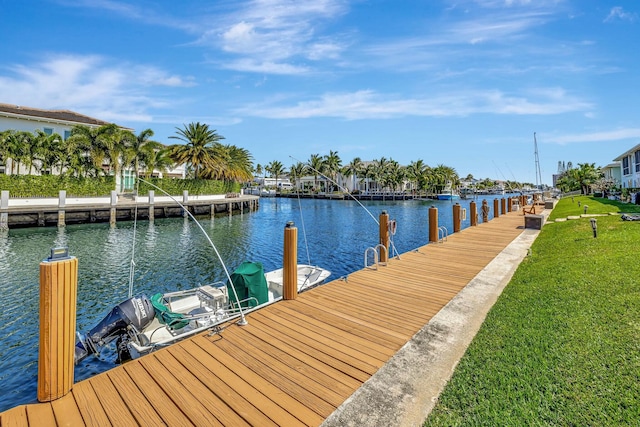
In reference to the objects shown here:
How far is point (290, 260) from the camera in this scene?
651cm

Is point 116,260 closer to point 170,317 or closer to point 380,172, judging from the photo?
point 170,317

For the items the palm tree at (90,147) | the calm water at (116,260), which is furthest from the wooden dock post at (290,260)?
the palm tree at (90,147)

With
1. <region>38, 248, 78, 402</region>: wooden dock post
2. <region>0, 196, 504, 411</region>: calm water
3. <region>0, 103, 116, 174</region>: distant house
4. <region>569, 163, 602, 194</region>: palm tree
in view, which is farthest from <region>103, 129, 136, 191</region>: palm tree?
<region>569, 163, 602, 194</region>: palm tree

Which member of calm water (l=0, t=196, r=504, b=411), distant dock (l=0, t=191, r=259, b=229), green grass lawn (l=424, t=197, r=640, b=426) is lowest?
calm water (l=0, t=196, r=504, b=411)

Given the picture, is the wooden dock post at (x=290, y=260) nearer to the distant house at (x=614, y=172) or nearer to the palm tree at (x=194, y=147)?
the palm tree at (x=194, y=147)

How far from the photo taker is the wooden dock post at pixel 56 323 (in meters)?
3.36

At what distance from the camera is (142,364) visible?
4.31 m

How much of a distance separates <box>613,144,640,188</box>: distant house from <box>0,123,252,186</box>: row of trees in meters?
59.5

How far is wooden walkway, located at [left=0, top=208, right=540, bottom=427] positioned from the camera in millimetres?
3285

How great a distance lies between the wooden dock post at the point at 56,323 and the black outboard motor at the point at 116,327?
8.98 feet

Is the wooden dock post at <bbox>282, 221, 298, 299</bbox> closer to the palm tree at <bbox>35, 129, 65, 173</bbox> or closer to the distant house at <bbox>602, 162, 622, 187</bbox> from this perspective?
the palm tree at <bbox>35, 129, 65, 173</bbox>

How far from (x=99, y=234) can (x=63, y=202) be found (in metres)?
8.65

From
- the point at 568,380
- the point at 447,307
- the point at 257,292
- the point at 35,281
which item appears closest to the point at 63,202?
the point at 35,281

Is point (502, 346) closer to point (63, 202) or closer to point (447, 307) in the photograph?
point (447, 307)
